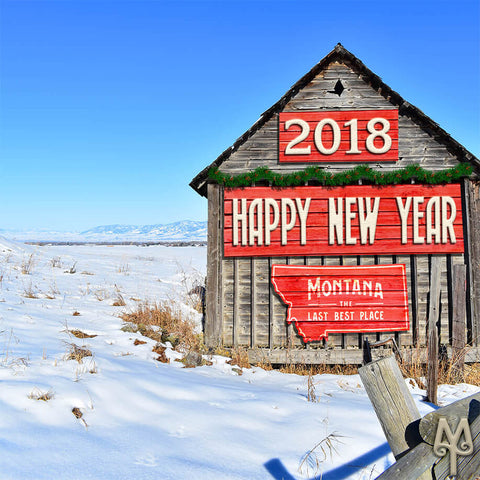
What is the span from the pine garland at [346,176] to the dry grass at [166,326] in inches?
121

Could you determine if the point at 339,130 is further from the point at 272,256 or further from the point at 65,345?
the point at 65,345

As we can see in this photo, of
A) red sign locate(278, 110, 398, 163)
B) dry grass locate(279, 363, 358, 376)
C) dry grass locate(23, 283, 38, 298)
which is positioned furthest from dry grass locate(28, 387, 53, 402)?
red sign locate(278, 110, 398, 163)

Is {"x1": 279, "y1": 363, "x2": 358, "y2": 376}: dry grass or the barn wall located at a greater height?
the barn wall

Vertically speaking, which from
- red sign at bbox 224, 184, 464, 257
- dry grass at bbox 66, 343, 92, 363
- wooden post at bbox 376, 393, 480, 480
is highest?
red sign at bbox 224, 184, 464, 257

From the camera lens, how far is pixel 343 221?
733 centimetres

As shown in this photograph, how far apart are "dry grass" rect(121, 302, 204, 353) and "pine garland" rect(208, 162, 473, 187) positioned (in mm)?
3067

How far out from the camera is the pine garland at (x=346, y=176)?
7.21 metres

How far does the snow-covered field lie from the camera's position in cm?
285

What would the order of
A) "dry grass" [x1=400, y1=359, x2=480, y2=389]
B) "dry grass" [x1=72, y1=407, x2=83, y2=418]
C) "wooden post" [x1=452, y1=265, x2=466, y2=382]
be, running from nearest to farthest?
1. "dry grass" [x1=72, y1=407, x2=83, y2=418]
2. "dry grass" [x1=400, y1=359, x2=480, y2=389]
3. "wooden post" [x1=452, y1=265, x2=466, y2=382]

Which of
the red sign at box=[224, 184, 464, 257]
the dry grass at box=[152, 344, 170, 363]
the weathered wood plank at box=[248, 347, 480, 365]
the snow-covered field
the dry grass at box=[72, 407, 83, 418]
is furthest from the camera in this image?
the red sign at box=[224, 184, 464, 257]

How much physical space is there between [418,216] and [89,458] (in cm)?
670

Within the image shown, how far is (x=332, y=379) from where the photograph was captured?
630 centimetres

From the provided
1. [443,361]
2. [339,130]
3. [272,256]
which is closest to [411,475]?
[272,256]

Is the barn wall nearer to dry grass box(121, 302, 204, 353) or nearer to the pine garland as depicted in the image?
the pine garland
